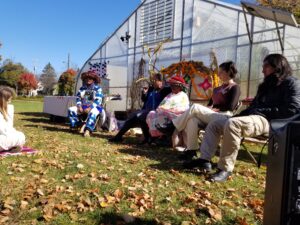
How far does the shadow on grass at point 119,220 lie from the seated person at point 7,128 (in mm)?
2629

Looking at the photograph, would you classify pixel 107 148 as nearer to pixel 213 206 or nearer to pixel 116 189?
pixel 116 189

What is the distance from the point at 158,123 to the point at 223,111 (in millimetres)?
1369

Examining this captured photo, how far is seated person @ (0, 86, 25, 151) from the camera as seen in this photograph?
4.88 meters

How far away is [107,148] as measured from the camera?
5875 mm

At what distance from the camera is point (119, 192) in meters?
3.36

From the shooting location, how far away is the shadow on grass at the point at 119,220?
2734 mm

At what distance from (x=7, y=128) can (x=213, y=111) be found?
296 centimetres

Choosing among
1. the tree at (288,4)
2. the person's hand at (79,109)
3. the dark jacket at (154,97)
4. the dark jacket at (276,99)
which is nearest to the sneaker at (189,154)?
the dark jacket at (276,99)

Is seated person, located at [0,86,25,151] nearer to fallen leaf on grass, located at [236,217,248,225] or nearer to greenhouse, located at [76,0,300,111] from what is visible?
fallen leaf on grass, located at [236,217,248,225]

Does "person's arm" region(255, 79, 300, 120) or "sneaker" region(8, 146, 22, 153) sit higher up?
"person's arm" region(255, 79, 300, 120)

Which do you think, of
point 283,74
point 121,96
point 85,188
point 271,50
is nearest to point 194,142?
point 283,74

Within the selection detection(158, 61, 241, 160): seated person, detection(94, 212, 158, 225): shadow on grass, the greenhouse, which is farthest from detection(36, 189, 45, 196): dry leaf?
the greenhouse

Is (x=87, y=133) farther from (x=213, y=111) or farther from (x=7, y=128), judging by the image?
(x=213, y=111)

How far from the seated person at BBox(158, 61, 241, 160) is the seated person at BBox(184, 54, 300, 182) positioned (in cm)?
51
